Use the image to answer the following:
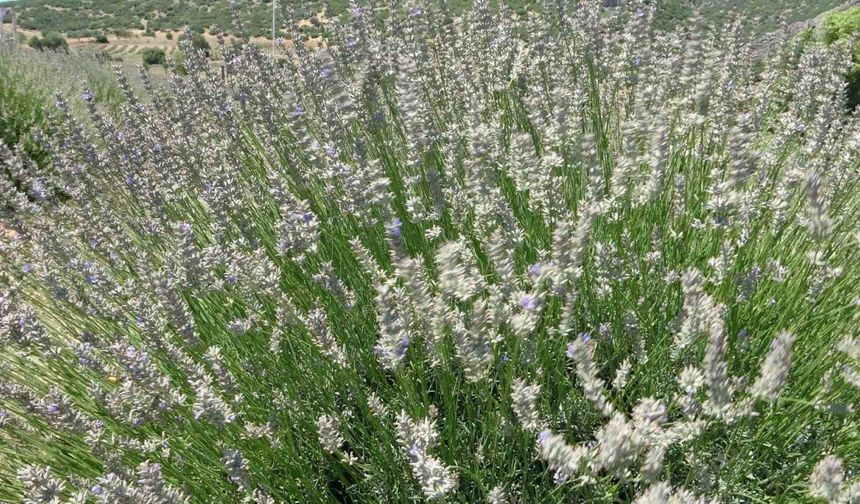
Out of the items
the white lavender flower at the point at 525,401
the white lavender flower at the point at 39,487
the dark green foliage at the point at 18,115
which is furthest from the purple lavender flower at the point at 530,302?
the dark green foliage at the point at 18,115

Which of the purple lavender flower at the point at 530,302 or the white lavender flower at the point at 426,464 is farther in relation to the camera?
the purple lavender flower at the point at 530,302

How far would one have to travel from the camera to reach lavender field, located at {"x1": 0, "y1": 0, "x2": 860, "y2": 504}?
1275 mm

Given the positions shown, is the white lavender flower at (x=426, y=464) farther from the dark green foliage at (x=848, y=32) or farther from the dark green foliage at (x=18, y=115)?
the dark green foliage at (x=848, y=32)

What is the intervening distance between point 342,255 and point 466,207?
56 cm

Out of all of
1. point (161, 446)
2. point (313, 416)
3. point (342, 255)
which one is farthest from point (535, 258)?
point (161, 446)

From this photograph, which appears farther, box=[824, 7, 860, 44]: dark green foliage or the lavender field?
box=[824, 7, 860, 44]: dark green foliage

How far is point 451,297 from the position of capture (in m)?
1.63

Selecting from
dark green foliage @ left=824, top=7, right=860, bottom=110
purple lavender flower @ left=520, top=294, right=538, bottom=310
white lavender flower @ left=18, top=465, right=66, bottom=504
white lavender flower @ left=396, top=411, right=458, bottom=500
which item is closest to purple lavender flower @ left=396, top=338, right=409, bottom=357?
white lavender flower @ left=396, top=411, right=458, bottom=500

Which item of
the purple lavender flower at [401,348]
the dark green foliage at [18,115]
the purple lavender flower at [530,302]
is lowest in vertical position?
the dark green foliage at [18,115]

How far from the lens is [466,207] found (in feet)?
6.81

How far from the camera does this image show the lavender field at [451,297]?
4.18 ft

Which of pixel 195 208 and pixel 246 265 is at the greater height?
pixel 246 265

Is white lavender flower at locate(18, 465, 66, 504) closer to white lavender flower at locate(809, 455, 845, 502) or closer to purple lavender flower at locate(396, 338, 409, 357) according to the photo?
purple lavender flower at locate(396, 338, 409, 357)

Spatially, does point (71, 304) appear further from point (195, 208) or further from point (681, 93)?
point (681, 93)
